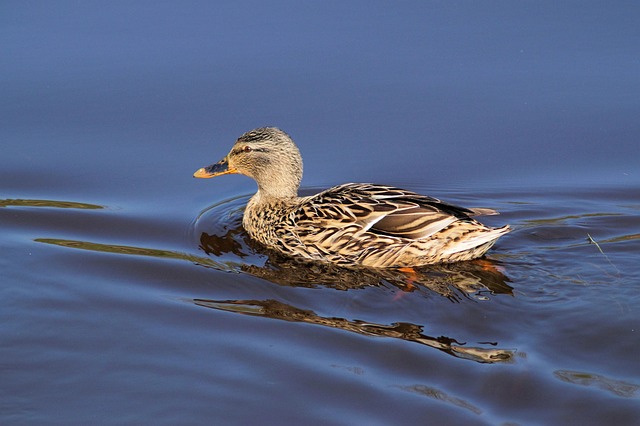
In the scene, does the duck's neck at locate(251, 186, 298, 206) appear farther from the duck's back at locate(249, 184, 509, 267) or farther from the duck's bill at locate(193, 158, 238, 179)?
the duck's back at locate(249, 184, 509, 267)

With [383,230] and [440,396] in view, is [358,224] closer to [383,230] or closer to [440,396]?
[383,230]

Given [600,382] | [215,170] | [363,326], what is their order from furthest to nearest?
1. [215,170]
2. [363,326]
3. [600,382]

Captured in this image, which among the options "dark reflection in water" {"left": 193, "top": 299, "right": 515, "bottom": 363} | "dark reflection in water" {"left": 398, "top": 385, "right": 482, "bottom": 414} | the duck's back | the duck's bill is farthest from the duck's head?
"dark reflection in water" {"left": 398, "top": 385, "right": 482, "bottom": 414}

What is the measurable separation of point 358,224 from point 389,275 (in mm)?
633

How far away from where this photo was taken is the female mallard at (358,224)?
8.96 meters

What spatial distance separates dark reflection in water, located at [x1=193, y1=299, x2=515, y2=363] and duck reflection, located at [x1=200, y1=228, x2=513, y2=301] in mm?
621

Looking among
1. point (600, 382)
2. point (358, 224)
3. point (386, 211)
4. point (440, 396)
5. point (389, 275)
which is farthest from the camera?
point (358, 224)

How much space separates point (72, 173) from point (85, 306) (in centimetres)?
306

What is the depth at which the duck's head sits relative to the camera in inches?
399

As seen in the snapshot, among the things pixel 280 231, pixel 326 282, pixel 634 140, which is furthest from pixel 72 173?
pixel 634 140

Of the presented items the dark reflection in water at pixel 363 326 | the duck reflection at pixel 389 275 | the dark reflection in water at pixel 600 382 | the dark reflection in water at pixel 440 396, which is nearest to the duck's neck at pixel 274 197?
the duck reflection at pixel 389 275

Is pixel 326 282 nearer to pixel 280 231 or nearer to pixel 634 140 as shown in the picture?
pixel 280 231

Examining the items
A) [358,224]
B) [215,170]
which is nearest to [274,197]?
[215,170]

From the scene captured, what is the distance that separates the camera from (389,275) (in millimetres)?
8922
